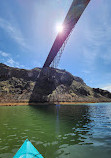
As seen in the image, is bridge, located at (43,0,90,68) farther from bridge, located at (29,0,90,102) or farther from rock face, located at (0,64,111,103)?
rock face, located at (0,64,111,103)

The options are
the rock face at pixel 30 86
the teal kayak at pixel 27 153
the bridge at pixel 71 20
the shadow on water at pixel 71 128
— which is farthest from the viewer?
the rock face at pixel 30 86

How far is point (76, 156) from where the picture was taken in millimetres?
4492

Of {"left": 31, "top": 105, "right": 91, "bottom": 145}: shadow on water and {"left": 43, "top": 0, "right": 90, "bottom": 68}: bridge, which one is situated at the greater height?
{"left": 43, "top": 0, "right": 90, "bottom": 68}: bridge

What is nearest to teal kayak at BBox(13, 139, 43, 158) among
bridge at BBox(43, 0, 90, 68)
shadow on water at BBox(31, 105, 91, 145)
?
shadow on water at BBox(31, 105, 91, 145)

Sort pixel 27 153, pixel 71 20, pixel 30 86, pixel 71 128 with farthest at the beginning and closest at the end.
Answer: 1. pixel 30 86
2. pixel 71 20
3. pixel 71 128
4. pixel 27 153

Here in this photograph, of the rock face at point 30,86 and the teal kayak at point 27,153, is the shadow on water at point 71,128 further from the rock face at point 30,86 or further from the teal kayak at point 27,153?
the rock face at point 30,86

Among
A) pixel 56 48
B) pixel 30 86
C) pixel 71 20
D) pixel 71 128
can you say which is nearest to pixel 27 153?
pixel 71 128

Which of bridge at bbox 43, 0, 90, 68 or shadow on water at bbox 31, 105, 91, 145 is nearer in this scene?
shadow on water at bbox 31, 105, 91, 145

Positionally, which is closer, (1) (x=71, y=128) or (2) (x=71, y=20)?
(1) (x=71, y=128)

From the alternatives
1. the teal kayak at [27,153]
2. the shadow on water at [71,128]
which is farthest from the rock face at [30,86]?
the teal kayak at [27,153]

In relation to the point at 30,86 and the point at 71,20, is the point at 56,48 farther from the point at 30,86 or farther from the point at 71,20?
the point at 30,86

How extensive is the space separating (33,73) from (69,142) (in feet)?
227

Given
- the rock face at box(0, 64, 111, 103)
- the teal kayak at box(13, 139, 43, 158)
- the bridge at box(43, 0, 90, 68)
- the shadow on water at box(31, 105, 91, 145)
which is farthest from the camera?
the rock face at box(0, 64, 111, 103)

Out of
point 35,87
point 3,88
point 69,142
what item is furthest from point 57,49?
point 69,142
